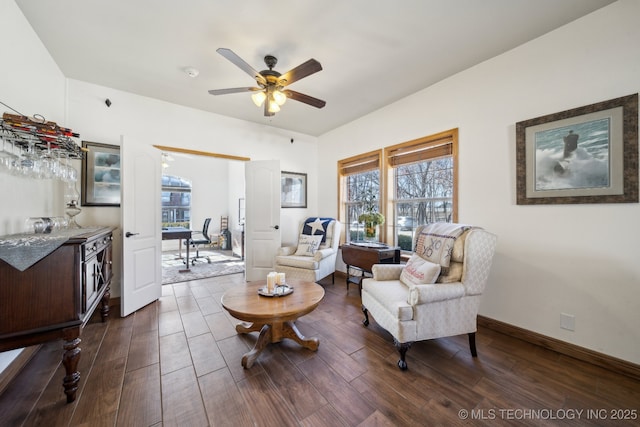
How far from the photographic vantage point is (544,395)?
1466mm

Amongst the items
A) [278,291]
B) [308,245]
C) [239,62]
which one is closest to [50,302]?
[278,291]

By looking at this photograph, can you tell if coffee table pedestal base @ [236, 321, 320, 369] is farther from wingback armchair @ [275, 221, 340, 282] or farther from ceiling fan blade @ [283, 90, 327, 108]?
ceiling fan blade @ [283, 90, 327, 108]

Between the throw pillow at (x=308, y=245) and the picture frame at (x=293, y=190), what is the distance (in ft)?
2.89

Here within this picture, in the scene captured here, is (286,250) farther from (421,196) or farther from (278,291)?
(421,196)

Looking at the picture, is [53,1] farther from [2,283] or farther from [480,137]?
[480,137]

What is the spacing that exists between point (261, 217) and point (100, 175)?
6.65ft

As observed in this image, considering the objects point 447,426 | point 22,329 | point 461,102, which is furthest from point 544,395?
point 22,329

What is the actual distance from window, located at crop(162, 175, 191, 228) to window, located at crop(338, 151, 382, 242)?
17.8 ft

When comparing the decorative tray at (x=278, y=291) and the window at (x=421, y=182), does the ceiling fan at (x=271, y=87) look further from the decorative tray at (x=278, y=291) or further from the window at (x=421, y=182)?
the decorative tray at (x=278, y=291)

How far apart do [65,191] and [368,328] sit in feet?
11.6

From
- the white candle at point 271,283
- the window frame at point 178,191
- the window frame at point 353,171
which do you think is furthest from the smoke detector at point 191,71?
the window frame at point 178,191

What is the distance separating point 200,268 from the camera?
15.1 feet

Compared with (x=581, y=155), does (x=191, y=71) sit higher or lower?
higher

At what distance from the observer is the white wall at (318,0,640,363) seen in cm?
169
